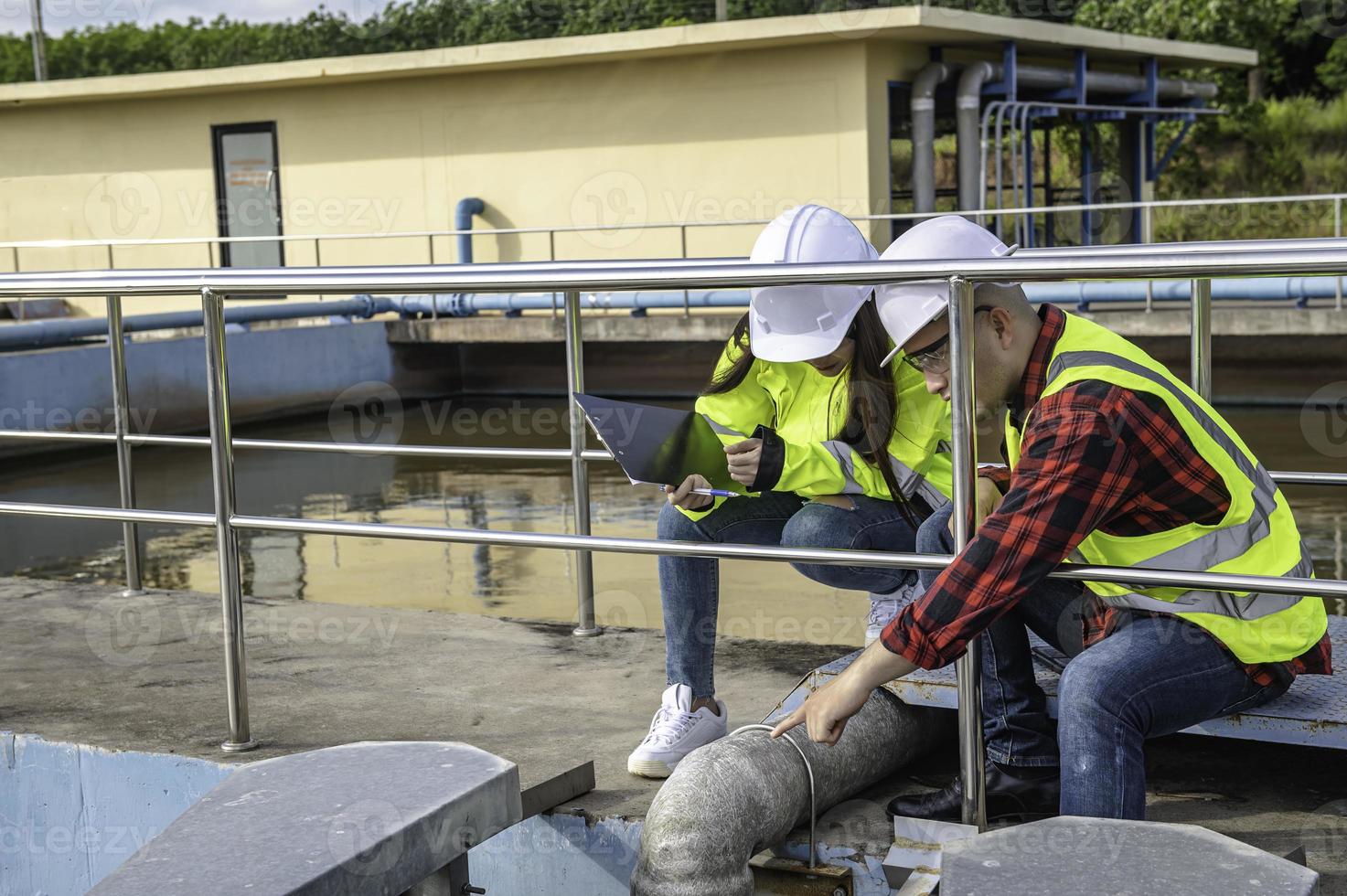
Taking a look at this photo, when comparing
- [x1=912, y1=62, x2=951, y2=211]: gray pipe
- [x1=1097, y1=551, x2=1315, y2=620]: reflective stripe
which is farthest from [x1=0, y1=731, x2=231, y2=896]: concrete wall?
[x1=912, y1=62, x2=951, y2=211]: gray pipe

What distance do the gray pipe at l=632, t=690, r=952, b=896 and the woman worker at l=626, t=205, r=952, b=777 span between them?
0.36m

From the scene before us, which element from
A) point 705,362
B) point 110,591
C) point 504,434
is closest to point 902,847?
point 110,591

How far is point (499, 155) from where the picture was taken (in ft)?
54.6

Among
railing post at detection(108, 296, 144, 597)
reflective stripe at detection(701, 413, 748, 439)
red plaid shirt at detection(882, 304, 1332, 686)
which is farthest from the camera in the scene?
railing post at detection(108, 296, 144, 597)

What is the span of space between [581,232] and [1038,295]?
6.12 m

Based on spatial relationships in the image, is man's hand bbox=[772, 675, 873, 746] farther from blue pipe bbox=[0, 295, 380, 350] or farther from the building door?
the building door

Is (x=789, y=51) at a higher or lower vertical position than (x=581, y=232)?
higher

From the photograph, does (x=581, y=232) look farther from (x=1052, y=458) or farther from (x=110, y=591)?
(x=1052, y=458)

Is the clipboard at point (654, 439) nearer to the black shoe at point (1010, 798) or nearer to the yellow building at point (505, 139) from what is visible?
the black shoe at point (1010, 798)

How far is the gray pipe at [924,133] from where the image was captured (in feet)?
49.7

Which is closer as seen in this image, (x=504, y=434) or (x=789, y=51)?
(x=504, y=434)

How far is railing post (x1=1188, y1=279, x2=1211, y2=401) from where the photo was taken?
2723 mm

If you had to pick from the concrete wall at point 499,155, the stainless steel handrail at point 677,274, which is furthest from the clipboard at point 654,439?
the concrete wall at point 499,155

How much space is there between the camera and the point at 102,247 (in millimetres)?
18594
